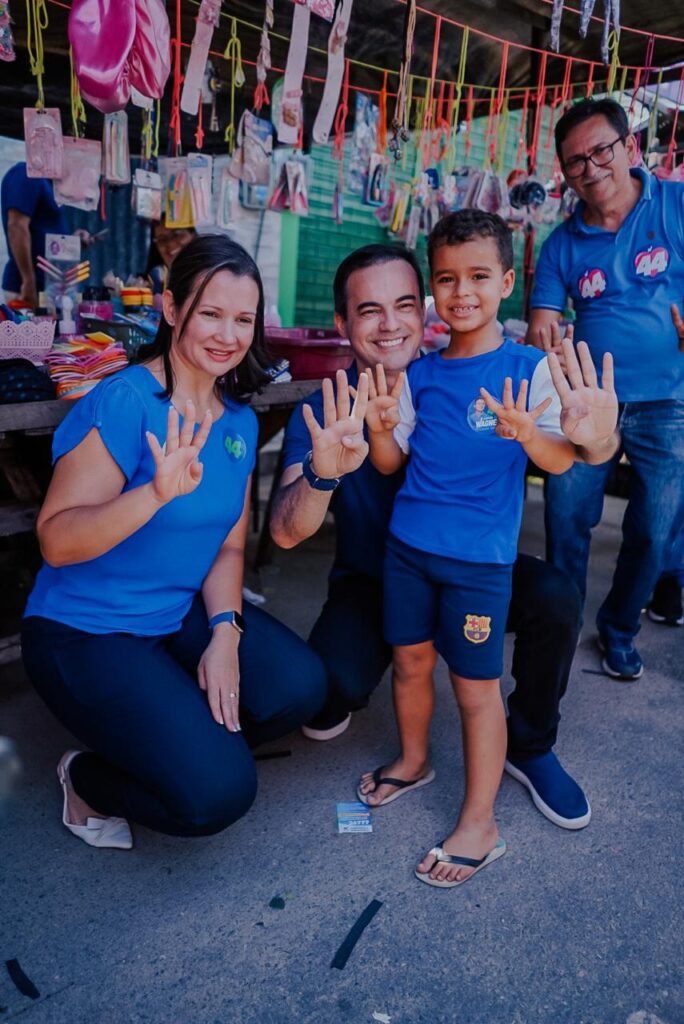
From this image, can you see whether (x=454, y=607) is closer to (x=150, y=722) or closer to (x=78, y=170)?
(x=150, y=722)

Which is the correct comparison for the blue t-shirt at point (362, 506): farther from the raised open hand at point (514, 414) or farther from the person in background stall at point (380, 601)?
the raised open hand at point (514, 414)

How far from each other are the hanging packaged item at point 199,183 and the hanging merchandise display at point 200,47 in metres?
0.56

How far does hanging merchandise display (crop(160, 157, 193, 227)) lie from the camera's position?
3.35 metres

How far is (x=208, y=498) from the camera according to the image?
196 centimetres

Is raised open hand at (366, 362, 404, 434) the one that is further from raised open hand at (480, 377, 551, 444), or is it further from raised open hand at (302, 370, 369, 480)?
raised open hand at (480, 377, 551, 444)

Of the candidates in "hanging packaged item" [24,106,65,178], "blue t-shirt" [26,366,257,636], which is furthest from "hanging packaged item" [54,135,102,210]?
"blue t-shirt" [26,366,257,636]

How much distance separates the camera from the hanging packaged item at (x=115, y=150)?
10.5 ft

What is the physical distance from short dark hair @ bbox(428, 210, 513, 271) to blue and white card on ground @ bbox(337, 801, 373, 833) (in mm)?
1533

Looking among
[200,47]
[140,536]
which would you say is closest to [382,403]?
[140,536]

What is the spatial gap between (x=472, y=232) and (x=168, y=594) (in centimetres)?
123

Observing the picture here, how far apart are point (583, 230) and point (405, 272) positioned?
1.06m

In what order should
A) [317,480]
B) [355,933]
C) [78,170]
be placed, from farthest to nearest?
[78,170] → [317,480] → [355,933]

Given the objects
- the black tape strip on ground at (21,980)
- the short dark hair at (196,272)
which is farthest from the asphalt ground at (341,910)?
the short dark hair at (196,272)

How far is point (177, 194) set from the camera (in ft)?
11.1
